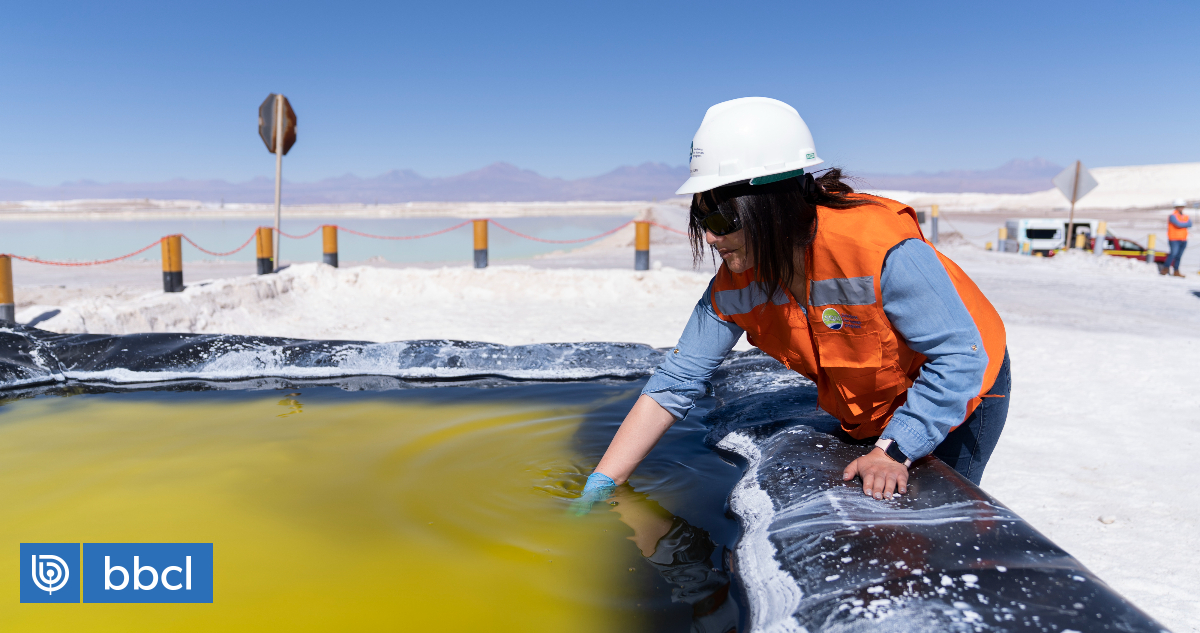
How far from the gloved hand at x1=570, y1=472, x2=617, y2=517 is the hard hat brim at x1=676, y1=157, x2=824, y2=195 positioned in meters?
1.15

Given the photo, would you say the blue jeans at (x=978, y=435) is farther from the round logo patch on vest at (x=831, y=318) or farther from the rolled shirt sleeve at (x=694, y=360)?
the rolled shirt sleeve at (x=694, y=360)

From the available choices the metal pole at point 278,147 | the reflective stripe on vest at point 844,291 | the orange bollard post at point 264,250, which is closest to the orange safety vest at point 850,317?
the reflective stripe on vest at point 844,291

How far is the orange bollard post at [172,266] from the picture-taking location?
7668 millimetres

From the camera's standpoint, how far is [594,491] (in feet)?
8.59

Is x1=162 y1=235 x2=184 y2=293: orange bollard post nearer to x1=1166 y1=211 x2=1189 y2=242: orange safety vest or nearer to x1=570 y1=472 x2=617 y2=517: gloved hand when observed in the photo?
x1=570 y1=472 x2=617 y2=517: gloved hand

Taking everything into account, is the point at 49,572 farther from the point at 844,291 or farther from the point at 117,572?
the point at 844,291

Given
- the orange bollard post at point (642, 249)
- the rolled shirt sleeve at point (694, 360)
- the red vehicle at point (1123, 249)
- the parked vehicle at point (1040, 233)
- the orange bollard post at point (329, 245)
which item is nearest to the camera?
the rolled shirt sleeve at point (694, 360)

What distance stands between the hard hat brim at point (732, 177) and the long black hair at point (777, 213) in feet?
0.09

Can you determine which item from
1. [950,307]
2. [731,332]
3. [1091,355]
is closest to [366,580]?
[731,332]

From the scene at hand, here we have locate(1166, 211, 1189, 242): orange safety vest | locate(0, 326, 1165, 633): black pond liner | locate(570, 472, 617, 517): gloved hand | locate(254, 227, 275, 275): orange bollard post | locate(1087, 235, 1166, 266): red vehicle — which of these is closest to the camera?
locate(0, 326, 1165, 633): black pond liner

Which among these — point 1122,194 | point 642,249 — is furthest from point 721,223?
point 1122,194

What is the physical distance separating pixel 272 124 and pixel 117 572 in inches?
363

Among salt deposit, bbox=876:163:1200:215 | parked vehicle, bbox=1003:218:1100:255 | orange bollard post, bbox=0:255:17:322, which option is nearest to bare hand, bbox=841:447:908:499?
orange bollard post, bbox=0:255:17:322

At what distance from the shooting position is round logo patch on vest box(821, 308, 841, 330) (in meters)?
2.00
